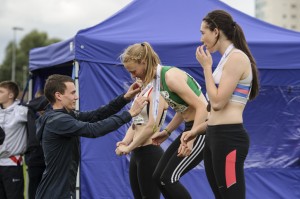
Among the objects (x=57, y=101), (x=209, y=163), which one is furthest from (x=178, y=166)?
(x=57, y=101)

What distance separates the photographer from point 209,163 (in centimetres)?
325

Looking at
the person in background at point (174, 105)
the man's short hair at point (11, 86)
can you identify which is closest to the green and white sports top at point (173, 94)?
the person in background at point (174, 105)

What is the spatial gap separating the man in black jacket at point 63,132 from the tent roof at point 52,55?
2.07 metres

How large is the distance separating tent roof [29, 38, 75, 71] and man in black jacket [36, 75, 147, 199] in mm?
2070

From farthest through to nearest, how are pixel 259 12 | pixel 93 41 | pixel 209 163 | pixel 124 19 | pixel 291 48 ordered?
pixel 259 12
pixel 124 19
pixel 291 48
pixel 93 41
pixel 209 163

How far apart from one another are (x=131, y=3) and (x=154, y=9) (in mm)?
326

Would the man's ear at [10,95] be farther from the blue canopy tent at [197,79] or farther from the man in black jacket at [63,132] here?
the man in black jacket at [63,132]

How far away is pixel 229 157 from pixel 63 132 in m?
1.19

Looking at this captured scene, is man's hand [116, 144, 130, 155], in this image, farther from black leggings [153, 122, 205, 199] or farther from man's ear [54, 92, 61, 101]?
man's ear [54, 92, 61, 101]

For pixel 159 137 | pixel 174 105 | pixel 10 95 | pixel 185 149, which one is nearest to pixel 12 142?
pixel 10 95

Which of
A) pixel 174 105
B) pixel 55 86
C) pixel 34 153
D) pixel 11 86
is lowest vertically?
pixel 34 153

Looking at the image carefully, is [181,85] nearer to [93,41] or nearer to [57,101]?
[57,101]

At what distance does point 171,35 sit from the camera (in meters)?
6.12

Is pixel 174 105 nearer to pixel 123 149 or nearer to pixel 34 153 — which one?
pixel 123 149
